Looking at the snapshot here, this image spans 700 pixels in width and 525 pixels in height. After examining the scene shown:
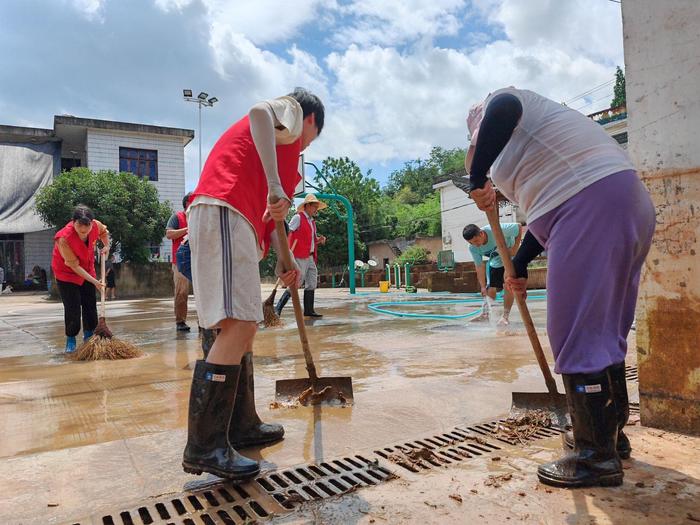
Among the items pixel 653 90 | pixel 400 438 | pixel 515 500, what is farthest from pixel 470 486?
pixel 653 90

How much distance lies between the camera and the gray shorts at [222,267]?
171 cm

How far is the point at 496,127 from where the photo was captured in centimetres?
172

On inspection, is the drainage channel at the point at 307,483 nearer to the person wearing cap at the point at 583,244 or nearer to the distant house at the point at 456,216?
the person wearing cap at the point at 583,244

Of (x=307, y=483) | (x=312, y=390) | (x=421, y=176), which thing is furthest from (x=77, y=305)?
(x=421, y=176)

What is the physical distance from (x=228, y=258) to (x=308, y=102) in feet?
2.71

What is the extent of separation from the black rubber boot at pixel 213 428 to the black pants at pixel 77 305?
3.54 metres

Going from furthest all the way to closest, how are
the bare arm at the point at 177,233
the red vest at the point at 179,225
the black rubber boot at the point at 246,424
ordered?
the red vest at the point at 179,225 → the bare arm at the point at 177,233 → the black rubber boot at the point at 246,424

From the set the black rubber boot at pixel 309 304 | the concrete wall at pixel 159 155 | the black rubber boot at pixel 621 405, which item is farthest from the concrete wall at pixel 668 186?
the concrete wall at pixel 159 155

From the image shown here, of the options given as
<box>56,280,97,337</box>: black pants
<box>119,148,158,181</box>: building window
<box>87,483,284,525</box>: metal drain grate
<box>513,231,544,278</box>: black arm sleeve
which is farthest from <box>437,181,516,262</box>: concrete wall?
<box>87,483,284,525</box>: metal drain grate

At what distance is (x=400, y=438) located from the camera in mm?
2076

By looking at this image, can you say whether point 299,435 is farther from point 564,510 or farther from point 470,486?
point 564,510

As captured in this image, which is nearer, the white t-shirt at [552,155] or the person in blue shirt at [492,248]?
the white t-shirt at [552,155]

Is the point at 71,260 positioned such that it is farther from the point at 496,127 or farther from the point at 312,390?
the point at 496,127

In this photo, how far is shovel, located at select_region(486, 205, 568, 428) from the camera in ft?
7.29
